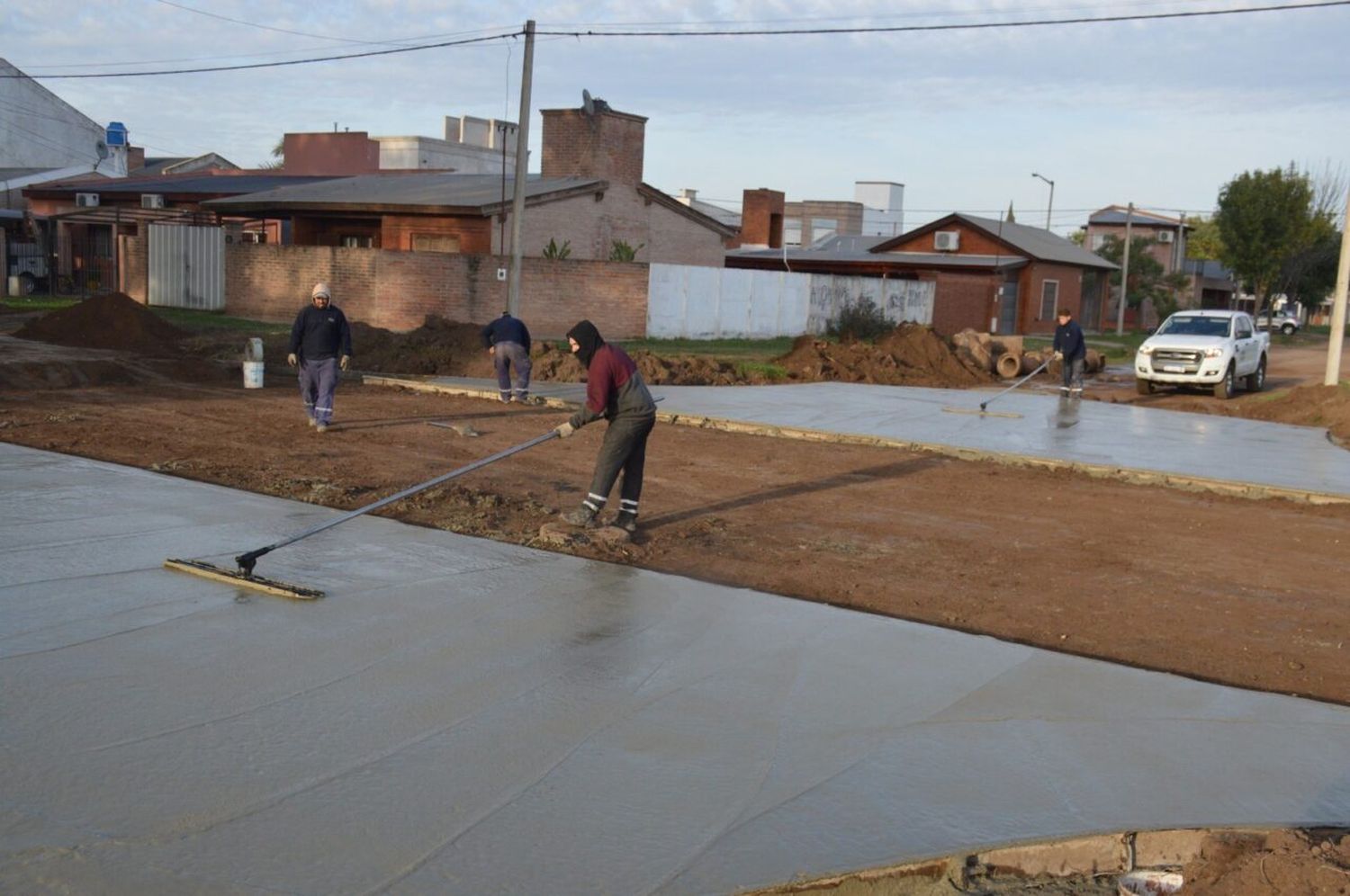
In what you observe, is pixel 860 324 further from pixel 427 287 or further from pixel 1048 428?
pixel 1048 428

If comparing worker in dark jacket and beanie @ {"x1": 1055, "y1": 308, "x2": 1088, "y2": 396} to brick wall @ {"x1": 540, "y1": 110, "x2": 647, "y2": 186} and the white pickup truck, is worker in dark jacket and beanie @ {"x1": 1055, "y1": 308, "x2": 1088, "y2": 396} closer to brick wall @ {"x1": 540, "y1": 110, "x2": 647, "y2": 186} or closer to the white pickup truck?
the white pickup truck

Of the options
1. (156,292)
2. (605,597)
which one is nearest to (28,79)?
(156,292)

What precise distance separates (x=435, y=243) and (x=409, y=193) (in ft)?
10.3

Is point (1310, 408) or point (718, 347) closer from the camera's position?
point (1310, 408)

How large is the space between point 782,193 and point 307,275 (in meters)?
31.3

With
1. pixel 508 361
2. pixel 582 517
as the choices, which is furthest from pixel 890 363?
pixel 582 517

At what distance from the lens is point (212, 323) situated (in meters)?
29.4

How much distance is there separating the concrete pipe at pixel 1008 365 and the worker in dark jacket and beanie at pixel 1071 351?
5637 mm

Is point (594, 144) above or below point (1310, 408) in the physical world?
above

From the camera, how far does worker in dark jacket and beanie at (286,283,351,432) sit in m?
14.3

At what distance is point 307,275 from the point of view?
31.1 metres

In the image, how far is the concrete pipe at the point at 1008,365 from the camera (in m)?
29.4

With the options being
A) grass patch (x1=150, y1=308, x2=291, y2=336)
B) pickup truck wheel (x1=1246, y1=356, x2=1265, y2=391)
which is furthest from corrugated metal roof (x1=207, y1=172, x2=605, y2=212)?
pickup truck wheel (x1=1246, y1=356, x2=1265, y2=391)

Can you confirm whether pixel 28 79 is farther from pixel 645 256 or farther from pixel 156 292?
pixel 645 256
